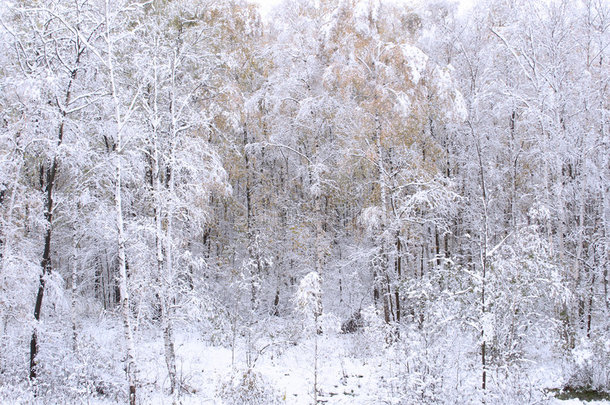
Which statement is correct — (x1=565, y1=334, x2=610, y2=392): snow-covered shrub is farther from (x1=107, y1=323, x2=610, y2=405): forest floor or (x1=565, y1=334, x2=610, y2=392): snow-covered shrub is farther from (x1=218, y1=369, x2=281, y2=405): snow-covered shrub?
(x1=218, y1=369, x2=281, y2=405): snow-covered shrub

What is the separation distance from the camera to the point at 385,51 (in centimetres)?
1023

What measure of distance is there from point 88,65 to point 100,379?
8032 mm

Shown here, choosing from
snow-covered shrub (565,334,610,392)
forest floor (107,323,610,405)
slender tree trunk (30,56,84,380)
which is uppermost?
slender tree trunk (30,56,84,380)

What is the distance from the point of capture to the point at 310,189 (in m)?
11.8

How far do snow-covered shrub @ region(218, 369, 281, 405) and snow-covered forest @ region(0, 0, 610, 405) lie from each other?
0.04m

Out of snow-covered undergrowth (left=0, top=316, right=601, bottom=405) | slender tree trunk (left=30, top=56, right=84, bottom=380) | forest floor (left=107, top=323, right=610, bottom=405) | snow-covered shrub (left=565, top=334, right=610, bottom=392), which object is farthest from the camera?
slender tree trunk (left=30, top=56, right=84, bottom=380)

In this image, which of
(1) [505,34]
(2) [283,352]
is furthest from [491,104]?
(2) [283,352]

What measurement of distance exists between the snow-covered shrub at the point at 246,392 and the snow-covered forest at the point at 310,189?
1.7 inches

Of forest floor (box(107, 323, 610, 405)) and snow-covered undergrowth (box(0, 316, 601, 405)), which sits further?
forest floor (box(107, 323, 610, 405))

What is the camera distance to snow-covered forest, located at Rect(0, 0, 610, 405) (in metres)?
7.84

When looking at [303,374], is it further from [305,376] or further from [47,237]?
[47,237]

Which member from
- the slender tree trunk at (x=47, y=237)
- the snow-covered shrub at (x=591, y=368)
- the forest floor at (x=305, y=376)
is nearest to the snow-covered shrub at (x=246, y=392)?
the forest floor at (x=305, y=376)

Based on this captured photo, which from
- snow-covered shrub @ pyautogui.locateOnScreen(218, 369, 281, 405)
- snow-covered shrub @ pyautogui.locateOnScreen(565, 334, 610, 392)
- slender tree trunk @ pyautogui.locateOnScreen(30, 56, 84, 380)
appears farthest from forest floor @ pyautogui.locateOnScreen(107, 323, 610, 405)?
slender tree trunk @ pyautogui.locateOnScreen(30, 56, 84, 380)

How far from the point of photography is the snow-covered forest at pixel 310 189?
Result: 7836mm
